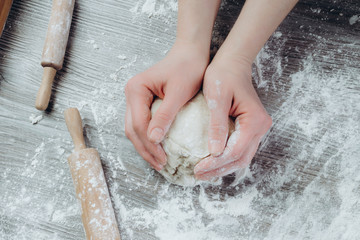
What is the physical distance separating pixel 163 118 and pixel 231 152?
0.77 ft

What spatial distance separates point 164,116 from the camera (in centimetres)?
98

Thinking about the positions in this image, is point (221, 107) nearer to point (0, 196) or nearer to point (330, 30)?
point (330, 30)

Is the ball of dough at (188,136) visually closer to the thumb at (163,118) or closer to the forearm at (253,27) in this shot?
the thumb at (163,118)

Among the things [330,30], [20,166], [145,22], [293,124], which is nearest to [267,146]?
[293,124]

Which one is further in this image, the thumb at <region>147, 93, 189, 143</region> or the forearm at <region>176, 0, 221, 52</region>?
the forearm at <region>176, 0, 221, 52</region>

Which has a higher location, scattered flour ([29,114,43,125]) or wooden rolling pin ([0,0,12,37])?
wooden rolling pin ([0,0,12,37])

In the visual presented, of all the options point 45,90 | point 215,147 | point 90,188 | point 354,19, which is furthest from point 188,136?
point 354,19

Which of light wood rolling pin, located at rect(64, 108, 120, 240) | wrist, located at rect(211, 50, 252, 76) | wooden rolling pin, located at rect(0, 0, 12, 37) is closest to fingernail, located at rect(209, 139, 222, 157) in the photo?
wrist, located at rect(211, 50, 252, 76)

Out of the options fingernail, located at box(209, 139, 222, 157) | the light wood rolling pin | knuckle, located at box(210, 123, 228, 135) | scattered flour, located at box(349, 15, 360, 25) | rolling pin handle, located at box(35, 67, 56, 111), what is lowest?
the light wood rolling pin

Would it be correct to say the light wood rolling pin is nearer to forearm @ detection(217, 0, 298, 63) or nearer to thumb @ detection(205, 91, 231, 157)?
thumb @ detection(205, 91, 231, 157)

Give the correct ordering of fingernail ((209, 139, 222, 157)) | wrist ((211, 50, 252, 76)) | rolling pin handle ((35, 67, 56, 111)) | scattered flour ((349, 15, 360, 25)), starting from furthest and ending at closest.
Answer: scattered flour ((349, 15, 360, 25)) → rolling pin handle ((35, 67, 56, 111)) → wrist ((211, 50, 252, 76)) → fingernail ((209, 139, 222, 157))

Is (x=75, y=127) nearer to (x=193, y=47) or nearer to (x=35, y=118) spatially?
(x=35, y=118)

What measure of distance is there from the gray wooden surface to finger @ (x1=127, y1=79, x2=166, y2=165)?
172mm

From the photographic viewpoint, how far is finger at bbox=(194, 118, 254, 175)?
99 centimetres
